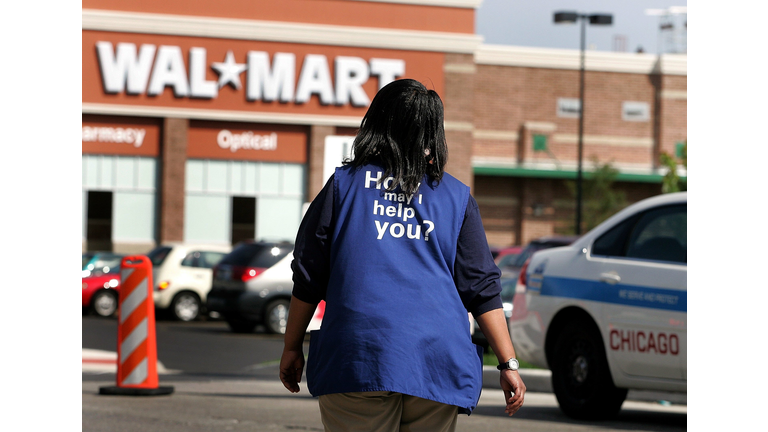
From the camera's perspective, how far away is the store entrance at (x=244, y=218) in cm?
3306

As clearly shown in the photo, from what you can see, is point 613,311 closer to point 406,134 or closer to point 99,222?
point 406,134

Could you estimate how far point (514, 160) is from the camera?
131ft

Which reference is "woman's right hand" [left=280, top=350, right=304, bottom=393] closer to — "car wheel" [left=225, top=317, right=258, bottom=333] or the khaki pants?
the khaki pants

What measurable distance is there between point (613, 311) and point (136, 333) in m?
4.04

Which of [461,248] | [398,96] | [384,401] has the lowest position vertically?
[384,401]

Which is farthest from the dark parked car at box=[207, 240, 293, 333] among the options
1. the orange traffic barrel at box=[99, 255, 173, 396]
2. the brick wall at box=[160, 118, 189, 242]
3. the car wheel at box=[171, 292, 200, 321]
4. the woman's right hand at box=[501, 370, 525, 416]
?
the brick wall at box=[160, 118, 189, 242]

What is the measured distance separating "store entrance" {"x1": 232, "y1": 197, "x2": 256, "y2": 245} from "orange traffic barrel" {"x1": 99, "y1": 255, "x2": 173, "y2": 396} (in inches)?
955

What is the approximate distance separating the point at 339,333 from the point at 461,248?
A: 18.9 inches

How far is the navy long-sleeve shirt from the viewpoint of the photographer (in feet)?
10.5

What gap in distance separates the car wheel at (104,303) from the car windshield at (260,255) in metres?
5.17

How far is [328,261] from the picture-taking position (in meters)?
3.21

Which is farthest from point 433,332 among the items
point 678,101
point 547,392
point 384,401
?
point 678,101

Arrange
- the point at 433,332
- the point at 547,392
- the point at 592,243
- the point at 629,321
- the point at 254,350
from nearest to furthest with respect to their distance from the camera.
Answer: the point at 433,332 → the point at 629,321 → the point at 592,243 → the point at 547,392 → the point at 254,350

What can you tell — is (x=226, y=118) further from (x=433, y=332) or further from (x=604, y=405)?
(x=433, y=332)
